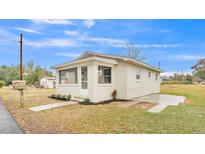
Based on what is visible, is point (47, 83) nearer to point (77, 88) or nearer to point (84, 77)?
point (84, 77)

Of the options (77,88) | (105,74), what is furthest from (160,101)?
(77,88)

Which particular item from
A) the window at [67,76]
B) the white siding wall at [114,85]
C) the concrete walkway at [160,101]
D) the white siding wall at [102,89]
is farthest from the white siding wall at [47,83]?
the concrete walkway at [160,101]

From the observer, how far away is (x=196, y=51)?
6.17m

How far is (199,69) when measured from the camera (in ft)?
23.1

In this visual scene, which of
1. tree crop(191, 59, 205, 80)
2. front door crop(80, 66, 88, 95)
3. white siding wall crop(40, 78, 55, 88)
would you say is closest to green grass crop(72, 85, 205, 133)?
tree crop(191, 59, 205, 80)

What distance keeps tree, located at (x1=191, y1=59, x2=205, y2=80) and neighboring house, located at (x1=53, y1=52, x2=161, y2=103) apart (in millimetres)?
2902

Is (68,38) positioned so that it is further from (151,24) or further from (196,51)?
(196,51)

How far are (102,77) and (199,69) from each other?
4.63 metres

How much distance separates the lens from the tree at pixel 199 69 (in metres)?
6.49

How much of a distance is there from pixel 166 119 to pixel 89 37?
4.38m

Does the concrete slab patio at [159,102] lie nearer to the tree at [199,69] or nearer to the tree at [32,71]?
the tree at [199,69]

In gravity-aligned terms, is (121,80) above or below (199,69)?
below

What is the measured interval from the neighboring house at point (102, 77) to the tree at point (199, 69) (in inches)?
114
